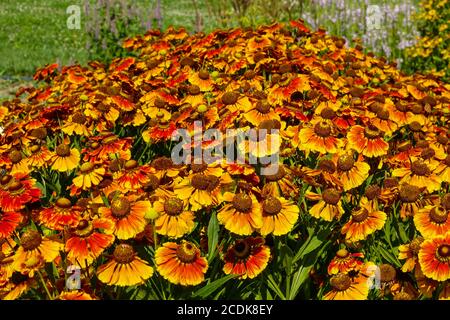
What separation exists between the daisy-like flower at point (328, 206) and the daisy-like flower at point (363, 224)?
Result: 0.19 ft

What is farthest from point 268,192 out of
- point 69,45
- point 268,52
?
point 69,45

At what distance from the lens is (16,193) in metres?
1.97

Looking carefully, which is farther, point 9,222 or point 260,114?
point 260,114

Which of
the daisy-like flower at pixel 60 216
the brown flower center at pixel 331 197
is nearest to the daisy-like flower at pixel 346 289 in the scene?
the brown flower center at pixel 331 197

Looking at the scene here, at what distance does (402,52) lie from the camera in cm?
724

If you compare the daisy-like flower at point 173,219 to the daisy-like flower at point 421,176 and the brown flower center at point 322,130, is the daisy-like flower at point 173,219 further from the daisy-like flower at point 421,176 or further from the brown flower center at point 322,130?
the daisy-like flower at point 421,176

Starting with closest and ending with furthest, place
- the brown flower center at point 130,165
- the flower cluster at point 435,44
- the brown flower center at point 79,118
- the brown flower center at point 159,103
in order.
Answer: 1. the brown flower center at point 130,165
2. the brown flower center at point 79,118
3. the brown flower center at point 159,103
4. the flower cluster at point 435,44

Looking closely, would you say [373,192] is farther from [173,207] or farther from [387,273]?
[173,207]

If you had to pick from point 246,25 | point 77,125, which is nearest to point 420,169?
point 77,125

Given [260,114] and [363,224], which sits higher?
[260,114]

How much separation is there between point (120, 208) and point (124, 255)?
0.58ft

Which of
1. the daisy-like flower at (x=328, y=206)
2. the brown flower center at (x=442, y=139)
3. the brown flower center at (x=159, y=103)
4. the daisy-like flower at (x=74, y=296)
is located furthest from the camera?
the brown flower center at (x=159, y=103)

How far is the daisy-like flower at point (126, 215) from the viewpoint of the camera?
173cm

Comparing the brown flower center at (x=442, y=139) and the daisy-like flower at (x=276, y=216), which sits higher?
the daisy-like flower at (x=276, y=216)
